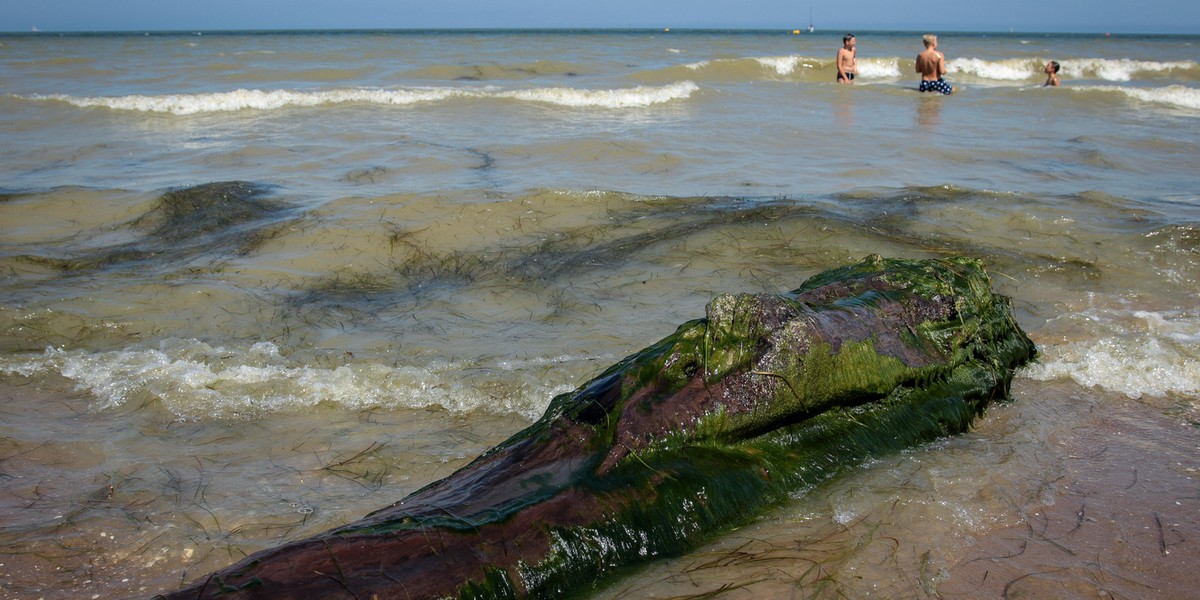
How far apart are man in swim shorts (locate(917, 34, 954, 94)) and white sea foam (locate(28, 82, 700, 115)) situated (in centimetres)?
535

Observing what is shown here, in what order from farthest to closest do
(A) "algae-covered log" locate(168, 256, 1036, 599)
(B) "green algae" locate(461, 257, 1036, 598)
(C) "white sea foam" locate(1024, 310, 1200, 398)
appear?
(C) "white sea foam" locate(1024, 310, 1200, 398) < (B) "green algae" locate(461, 257, 1036, 598) < (A) "algae-covered log" locate(168, 256, 1036, 599)

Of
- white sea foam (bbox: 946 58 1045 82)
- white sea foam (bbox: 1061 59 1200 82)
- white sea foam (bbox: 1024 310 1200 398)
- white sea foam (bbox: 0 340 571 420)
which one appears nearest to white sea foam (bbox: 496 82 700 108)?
white sea foam (bbox: 0 340 571 420)

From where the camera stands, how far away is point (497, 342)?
4.74 meters

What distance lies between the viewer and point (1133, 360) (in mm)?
3979

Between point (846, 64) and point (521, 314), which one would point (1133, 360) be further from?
point (846, 64)

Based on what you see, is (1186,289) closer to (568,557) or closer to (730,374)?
(730,374)

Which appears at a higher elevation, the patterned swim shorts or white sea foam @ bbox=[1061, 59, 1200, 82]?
white sea foam @ bbox=[1061, 59, 1200, 82]

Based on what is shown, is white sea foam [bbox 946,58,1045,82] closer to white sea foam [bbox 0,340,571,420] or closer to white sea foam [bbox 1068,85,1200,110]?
white sea foam [bbox 1068,85,1200,110]

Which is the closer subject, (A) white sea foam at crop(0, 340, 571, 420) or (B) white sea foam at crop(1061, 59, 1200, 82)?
(A) white sea foam at crop(0, 340, 571, 420)

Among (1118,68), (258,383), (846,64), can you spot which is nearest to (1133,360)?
(258,383)

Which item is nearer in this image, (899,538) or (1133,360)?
(899,538)

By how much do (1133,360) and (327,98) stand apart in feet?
49.0

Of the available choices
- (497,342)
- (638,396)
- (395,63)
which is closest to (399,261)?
(497,342)

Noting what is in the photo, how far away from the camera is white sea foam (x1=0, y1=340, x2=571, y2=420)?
3930 millimetres
